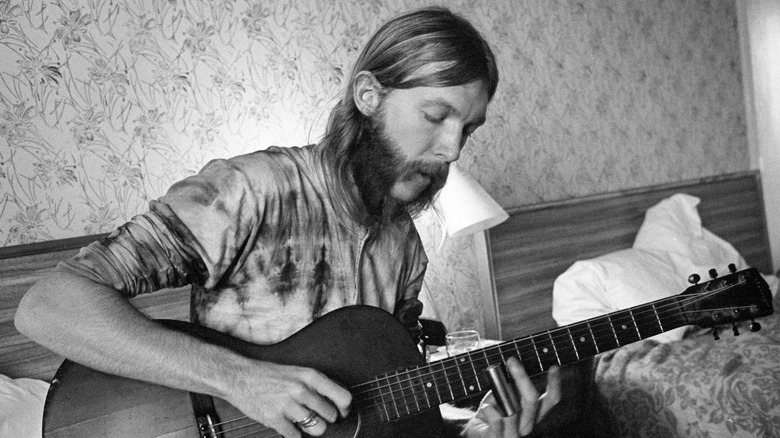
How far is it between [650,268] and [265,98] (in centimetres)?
163

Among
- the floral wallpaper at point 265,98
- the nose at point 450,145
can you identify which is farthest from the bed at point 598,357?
the nose at point 450,145

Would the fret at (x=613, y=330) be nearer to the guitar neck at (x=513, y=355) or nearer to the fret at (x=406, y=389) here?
the guitar neck at (x=513, y=355)

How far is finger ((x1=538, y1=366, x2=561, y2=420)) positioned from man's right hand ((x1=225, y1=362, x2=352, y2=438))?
47cm

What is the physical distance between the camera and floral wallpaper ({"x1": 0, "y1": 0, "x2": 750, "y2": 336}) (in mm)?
1777

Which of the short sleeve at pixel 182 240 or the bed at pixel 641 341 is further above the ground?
the short sleeve at pixel 182 240

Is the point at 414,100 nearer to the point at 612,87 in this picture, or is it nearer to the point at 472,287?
the point at 472,287

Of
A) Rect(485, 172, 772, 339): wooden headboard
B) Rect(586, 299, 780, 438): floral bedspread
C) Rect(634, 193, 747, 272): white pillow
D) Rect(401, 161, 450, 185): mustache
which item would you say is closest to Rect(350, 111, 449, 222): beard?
Rect(401, 161, 450, 185): mustache

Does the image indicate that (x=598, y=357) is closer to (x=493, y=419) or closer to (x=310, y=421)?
(x=493, y=419)

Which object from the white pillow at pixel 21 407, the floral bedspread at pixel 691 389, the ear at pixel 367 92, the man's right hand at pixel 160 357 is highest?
the ear at pixel 367 92

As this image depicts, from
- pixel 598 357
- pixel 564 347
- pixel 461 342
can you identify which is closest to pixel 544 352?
pixel 564 347

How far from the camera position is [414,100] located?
1390 millimetres

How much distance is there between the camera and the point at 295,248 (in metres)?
1.35

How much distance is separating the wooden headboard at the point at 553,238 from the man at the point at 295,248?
1.13m

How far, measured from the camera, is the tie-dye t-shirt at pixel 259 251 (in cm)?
111
